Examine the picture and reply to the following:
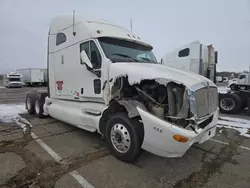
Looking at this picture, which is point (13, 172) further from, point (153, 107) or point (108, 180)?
point (153, 107)

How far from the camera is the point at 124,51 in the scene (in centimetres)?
466

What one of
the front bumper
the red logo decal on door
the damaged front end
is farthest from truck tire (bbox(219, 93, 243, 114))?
the red logo decal on door

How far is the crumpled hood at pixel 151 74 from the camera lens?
3227 mm

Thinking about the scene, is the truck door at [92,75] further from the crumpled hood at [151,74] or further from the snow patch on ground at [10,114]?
the snow patch on ground at [10,114]

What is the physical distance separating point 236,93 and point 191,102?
7660 mm

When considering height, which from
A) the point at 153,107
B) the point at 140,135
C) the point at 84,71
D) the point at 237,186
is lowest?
the point at 237,186

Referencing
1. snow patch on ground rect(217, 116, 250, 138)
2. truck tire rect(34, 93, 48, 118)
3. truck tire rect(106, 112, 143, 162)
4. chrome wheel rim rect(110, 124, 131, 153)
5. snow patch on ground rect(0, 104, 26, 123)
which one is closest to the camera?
truck tire rect(106, 112, 143, 162)

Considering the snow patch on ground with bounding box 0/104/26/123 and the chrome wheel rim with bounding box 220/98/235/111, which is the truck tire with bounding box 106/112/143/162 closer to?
the snow patch on ground with bounding box 0/104/26/123

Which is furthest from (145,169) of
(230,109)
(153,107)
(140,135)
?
(230,109)

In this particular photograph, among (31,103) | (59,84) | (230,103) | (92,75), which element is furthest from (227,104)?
(31,103)

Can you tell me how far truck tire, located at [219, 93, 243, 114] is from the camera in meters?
8.93

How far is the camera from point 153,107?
11.4ft

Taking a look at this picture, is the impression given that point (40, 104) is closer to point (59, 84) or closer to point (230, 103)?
point (59, 84)

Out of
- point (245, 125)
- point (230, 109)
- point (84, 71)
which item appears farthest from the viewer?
point (230, 109)
